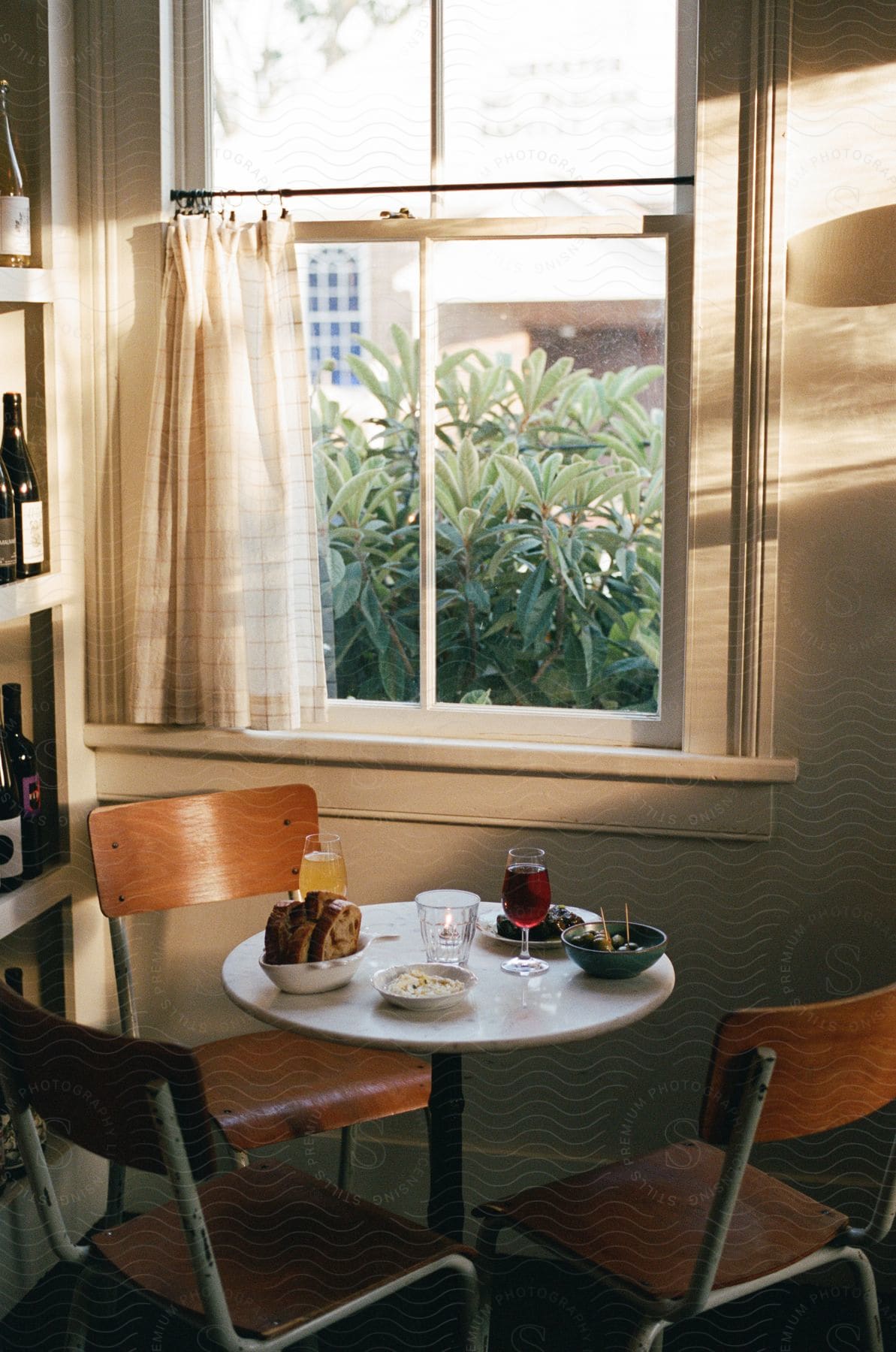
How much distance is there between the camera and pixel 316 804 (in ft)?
6.07

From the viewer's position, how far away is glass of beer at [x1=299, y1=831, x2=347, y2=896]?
1.45 m

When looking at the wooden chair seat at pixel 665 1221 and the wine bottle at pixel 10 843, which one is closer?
the wooden chair seat at pixel 665 1221

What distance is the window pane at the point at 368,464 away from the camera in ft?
6.09

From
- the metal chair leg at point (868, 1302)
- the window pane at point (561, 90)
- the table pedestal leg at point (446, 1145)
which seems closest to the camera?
the metal chair leg at point (868, 1302)

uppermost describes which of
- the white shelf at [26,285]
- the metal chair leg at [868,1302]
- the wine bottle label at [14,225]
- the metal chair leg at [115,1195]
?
the wine bottle label at [14,225]

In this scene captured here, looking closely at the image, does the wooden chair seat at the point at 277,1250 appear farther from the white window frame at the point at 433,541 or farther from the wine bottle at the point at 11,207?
the wine bottle at the point at 11,207

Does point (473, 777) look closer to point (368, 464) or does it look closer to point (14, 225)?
point (368, 464)

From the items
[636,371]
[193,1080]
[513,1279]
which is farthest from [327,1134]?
[636,371]

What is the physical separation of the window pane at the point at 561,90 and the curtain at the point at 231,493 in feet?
1.01

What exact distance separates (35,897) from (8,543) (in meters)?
0.47

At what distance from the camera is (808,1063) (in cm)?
107

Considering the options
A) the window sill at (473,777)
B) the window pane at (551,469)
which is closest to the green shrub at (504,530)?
the window pane at (551,469)

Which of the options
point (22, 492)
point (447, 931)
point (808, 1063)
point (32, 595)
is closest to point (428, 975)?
point (447, 931)

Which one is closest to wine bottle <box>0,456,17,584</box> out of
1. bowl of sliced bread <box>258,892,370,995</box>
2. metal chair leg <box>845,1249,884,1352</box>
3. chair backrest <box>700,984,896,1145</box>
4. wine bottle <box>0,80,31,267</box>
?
wine bottle <box>0,80,31,267</box>
